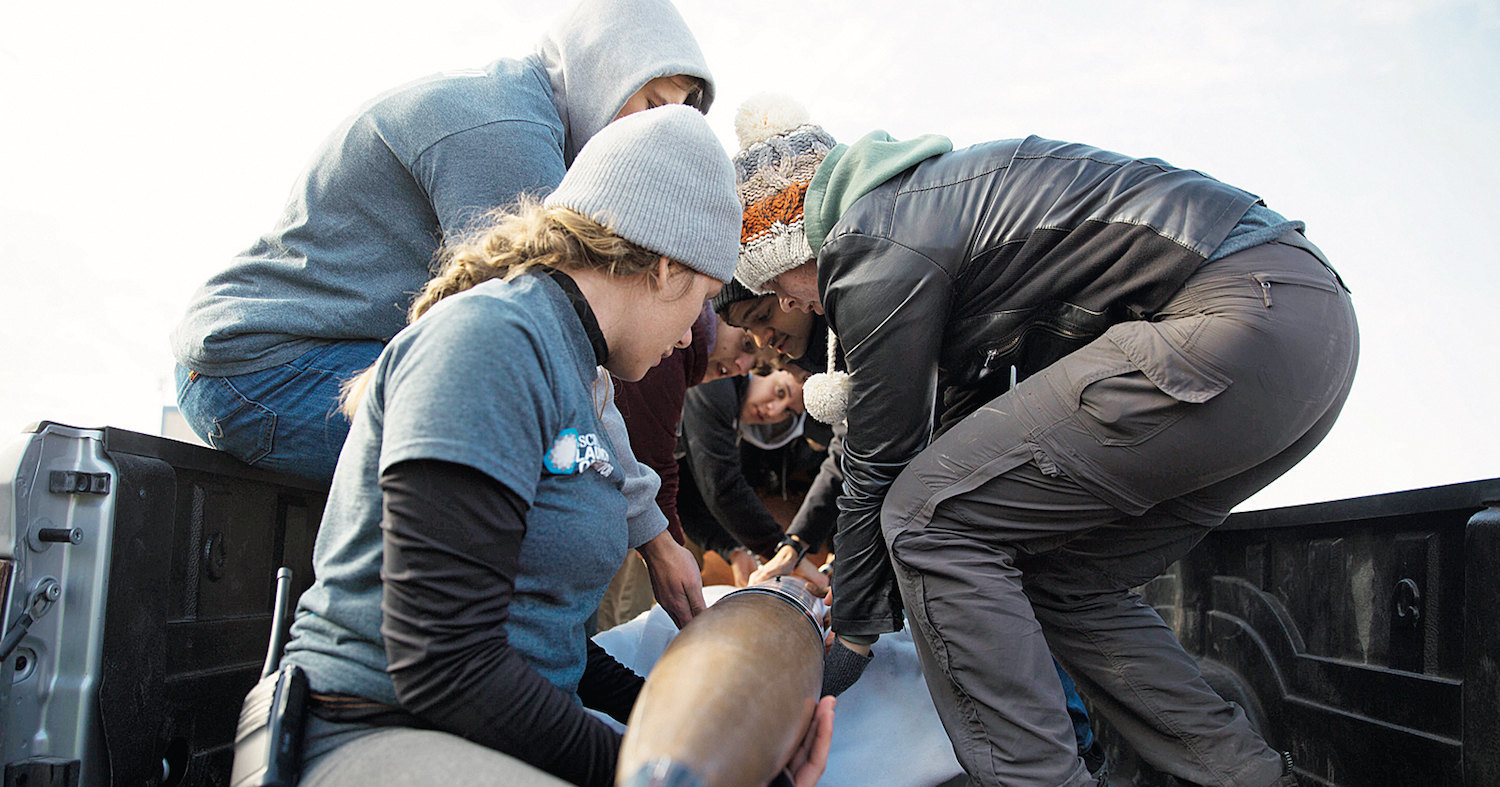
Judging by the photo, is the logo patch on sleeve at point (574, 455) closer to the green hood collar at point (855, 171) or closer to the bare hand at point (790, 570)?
the green hood collar at point (855, 171)

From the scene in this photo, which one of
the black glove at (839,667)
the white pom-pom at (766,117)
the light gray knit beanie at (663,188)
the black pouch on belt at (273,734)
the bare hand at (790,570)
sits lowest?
the bare hand at (790,570)

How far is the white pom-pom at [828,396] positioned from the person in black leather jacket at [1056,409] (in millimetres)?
519

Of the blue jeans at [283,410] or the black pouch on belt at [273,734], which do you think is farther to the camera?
the blue jeans at [283,410]

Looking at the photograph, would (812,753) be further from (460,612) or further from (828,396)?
(828,396)

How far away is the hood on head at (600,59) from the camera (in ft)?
7.38

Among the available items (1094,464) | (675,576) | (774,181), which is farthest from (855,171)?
(675,576)

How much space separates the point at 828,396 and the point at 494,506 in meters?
1.82

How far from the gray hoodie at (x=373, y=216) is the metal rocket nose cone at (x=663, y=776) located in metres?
1.21

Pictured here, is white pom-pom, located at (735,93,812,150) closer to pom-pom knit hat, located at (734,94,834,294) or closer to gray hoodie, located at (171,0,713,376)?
pom-pom knit hat, located at (734,94,834,294)

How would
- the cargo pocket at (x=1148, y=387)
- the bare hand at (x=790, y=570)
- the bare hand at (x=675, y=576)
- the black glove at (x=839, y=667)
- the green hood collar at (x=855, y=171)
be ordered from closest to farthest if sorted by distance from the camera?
the cargo pocket at (x=1148, y=387), the bare hand at (x=675, y=576), the green hood collar at (x=855, y=171), the black glove at (x=839, y=667), the bare hand at (x=790, y=570)

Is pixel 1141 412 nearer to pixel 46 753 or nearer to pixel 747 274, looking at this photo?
pixel 747 274

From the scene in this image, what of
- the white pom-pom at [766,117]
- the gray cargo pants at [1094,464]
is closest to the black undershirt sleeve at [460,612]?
the gray cargo pants at [1094,464]

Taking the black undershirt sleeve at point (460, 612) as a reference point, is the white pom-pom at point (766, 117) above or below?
above

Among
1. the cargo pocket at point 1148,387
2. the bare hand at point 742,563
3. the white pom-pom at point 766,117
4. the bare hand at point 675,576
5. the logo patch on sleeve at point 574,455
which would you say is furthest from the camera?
the bare hand at point 742,563
